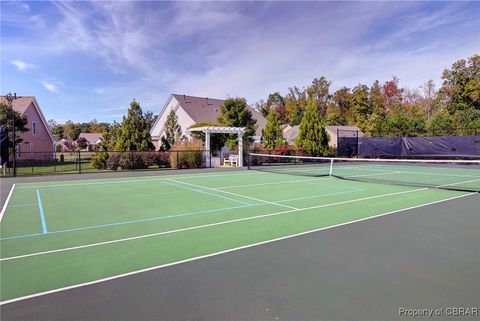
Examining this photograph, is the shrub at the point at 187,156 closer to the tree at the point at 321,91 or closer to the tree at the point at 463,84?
the tree at the point at 463,84

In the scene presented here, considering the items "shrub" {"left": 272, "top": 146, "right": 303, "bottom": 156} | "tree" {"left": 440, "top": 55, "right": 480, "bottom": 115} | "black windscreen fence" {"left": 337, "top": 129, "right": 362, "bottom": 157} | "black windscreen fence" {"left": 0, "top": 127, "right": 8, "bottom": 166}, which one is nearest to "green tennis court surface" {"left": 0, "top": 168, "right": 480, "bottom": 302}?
"black windscreen fence" {"left": 0, "top": 127, "right": 8, "bottom": 166}

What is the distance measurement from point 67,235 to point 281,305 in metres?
4.25

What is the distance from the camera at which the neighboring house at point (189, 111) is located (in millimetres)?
35194

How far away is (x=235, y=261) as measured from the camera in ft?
14.4

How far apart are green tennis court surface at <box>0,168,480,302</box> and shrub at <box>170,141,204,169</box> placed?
31.1 feet

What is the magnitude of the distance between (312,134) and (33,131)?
2795 centimetres

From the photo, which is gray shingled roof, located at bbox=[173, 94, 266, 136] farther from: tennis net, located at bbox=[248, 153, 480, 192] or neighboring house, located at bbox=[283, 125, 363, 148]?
tennis net, located at bbox=[248, 153, 480, 192]

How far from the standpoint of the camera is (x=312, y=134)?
28.6 meters

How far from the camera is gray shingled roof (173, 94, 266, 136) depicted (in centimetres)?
3554

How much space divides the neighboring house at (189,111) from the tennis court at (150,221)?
23.7 metres

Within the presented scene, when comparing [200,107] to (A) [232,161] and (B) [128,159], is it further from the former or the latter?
(B) [128,159]

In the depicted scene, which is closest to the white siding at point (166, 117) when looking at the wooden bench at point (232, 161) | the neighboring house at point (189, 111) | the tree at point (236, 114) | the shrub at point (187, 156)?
the neighboring house at point (189, 111)

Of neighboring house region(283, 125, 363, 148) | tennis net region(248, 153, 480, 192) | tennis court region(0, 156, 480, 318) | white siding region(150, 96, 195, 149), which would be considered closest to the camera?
tennis court region(0, 156, 480, 318)

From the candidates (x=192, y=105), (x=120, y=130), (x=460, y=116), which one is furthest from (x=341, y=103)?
(x=120, y=130)
